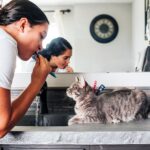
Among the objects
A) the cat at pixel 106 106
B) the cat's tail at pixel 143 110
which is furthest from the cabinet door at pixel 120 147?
the cat's tail at pixel 143 110

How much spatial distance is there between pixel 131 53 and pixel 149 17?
26 centimetres

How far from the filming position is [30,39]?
0.99 m

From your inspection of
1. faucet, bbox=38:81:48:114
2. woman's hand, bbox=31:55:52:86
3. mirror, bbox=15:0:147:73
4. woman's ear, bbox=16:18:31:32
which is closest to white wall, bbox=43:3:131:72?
mirror, bbox=15:0:147:73

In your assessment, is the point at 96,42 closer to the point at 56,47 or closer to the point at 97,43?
the point at 97,43

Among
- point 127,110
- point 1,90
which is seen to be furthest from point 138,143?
point 1,90

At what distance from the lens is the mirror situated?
1.67 m

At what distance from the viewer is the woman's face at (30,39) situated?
0.98 metres

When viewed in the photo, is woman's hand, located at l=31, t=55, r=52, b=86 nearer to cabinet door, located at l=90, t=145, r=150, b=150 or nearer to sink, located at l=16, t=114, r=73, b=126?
cabinet door, located at l=90, t=145, r=150, b=150

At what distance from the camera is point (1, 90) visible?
33.6 inches

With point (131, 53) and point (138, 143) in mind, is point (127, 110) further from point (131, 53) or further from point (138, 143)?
point (131, 53)

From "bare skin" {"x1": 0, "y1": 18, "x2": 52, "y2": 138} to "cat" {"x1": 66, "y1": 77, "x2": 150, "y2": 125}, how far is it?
11.8 inches

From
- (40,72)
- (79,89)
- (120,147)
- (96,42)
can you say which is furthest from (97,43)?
(120,147)

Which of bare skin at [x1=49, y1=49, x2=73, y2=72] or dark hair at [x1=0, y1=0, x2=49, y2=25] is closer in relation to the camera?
dark hair at [x1=0, y1=0, x2=49, y2=25]

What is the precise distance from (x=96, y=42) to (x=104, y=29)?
0.09m
